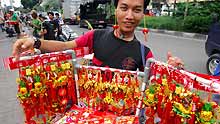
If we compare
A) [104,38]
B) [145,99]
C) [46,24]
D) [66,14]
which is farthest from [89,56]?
[66,14]

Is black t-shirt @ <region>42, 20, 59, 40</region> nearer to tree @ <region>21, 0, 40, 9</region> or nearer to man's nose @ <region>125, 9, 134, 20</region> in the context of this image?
man's nose @ <region>125, 9, 134, 20</region>

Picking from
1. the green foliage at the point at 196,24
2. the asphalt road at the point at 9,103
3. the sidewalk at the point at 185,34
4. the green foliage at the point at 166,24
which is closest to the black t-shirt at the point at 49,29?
the asphalt road at the point at 9,103

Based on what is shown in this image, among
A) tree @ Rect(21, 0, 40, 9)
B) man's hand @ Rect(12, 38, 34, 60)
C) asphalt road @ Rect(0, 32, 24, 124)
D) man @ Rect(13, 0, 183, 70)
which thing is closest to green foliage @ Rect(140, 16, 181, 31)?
asphalt road @ Rect(0, 32, 24, 124)

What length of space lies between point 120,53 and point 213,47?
574 centimetres

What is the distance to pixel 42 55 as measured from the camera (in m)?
1.86

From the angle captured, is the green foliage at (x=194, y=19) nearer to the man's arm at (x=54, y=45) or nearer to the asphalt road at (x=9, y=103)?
the asphalt road at (x=9, y=103)

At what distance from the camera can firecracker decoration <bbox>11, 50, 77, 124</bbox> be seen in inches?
71.2

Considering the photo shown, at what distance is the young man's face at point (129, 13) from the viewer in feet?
5.95

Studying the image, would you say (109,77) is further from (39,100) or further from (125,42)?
(39,100)

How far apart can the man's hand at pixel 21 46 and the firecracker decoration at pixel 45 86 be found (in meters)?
0.09

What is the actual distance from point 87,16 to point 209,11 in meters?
10.6

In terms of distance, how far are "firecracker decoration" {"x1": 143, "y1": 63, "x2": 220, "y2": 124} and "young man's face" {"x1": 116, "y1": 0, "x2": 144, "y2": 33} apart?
33cm

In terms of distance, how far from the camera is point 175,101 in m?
1.43

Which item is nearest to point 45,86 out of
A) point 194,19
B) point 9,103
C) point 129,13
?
point 129,13
